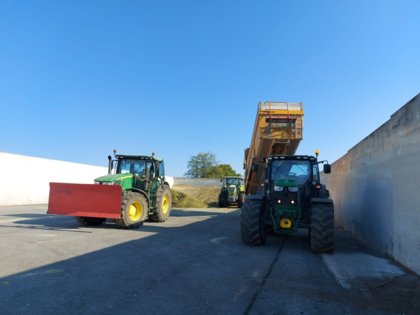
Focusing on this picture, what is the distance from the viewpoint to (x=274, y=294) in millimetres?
4852

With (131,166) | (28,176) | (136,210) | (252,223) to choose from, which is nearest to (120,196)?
(136,210)

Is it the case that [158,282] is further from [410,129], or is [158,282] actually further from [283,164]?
[283,164]

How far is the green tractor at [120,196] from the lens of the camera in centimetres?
1080

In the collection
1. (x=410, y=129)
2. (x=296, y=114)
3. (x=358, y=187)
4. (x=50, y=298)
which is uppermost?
(x=296, y=114)

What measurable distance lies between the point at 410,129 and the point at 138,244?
19.4ft

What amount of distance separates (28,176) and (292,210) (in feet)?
62.2

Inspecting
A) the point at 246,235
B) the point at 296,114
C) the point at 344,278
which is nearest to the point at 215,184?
the point at 296,114

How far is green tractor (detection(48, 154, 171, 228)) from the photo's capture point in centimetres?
1080

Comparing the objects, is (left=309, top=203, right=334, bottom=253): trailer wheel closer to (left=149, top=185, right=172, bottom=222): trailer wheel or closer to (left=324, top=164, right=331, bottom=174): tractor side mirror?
(left=324, top=164, right=331, bottom=174): tractor side mirror

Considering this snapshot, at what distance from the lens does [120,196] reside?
1068cm

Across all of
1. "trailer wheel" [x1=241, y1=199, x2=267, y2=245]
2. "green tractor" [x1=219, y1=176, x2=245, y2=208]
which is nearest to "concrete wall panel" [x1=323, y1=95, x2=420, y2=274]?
"trailer wheel" [x1=241, y1=199, x2=267, y2=245]

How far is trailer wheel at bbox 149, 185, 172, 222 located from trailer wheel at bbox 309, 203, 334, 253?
616 cm

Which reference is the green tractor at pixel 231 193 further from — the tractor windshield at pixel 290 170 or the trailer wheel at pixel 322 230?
the trailer wheel at pixel 322 230

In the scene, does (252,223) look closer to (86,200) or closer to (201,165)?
(86,200)
